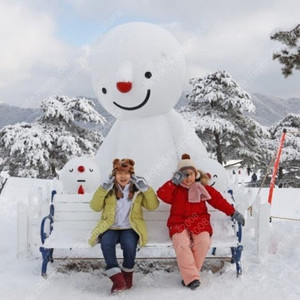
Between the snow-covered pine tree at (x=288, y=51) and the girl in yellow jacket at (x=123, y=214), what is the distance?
5108mm

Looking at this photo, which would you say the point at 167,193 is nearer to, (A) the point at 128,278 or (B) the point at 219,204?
(B) the point at 219,204

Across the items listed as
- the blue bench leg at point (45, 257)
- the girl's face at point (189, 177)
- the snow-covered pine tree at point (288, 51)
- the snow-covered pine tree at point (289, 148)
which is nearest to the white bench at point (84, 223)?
the blue bench leg at point (45, 257)

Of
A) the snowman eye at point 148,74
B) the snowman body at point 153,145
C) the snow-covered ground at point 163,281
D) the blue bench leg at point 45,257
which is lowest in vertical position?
the snow-covered ground at point 163,281

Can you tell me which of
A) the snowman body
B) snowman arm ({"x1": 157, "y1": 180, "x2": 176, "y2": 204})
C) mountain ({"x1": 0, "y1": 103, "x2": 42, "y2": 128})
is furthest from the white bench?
mountain ({"x1": 0, "y1": 103, "x2": 42, "y2": 128})

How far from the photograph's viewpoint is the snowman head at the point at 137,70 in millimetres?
5156

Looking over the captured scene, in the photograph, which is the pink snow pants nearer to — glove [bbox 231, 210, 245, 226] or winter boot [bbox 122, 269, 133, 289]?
glove [bbox 231, 210, 245, 226]

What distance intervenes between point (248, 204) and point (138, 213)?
5.71 ft

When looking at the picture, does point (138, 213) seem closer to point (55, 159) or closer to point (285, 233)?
point (285, 233)

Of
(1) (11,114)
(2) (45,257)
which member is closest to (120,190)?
(2) (45,257)

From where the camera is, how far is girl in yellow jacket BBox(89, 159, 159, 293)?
399cm

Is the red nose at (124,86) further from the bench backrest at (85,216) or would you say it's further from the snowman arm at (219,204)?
the snowman arm at (219,204)

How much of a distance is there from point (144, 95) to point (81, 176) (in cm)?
128

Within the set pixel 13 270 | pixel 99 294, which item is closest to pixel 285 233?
pixel 99 294

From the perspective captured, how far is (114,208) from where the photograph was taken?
166 inches
